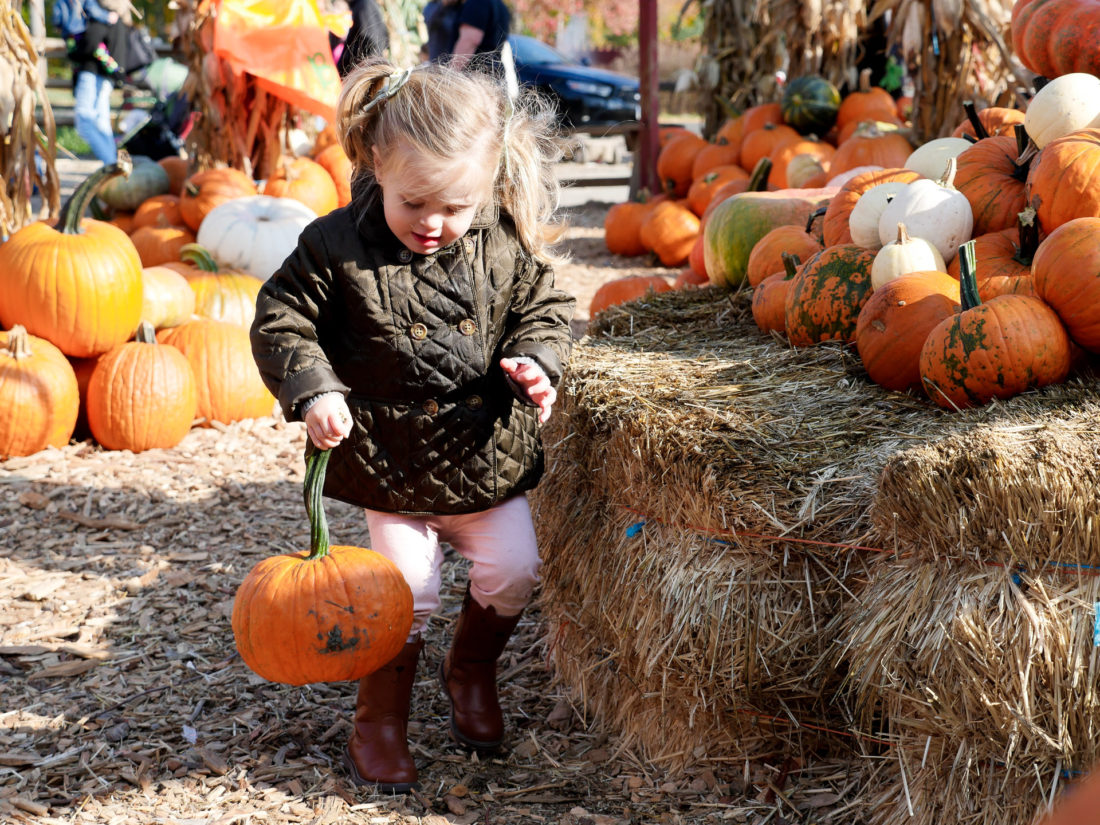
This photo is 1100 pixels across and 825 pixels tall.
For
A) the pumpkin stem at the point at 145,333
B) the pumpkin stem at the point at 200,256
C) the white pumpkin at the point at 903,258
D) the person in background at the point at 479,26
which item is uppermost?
the person in background at the point at 479,26

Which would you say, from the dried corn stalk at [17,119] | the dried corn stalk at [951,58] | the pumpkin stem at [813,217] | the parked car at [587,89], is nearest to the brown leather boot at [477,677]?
the pumpkin stem at [813,217]

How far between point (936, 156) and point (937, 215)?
64 cm

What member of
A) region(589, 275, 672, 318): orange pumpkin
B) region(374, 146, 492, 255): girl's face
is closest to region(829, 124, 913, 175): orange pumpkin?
region(589, 275, 672, 318): orange pumpkin

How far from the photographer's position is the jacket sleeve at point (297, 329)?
2.24 metres

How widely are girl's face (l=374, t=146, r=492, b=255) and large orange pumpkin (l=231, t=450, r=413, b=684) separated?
54cm

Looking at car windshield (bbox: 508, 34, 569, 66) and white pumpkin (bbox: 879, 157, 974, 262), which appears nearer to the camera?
white pumpkin (bbox: 879, 157, 974, 262)

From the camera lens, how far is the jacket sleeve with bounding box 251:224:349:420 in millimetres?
2244

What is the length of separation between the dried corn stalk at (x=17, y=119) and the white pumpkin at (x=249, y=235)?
1.01m

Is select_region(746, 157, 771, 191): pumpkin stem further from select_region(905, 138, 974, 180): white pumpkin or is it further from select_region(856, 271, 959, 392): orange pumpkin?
select_region(856, 271, 959, 392): orange pumpkin

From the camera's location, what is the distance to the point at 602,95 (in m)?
16.7

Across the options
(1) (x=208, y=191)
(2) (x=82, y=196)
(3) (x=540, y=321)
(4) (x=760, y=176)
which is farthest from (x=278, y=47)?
(3) (x=540, y=321)

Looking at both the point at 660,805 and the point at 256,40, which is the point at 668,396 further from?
the point at 256,40

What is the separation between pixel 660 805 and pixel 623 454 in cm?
84

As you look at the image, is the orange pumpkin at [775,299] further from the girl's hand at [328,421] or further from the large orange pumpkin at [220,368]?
the large orange pumpkin at [220,368]
